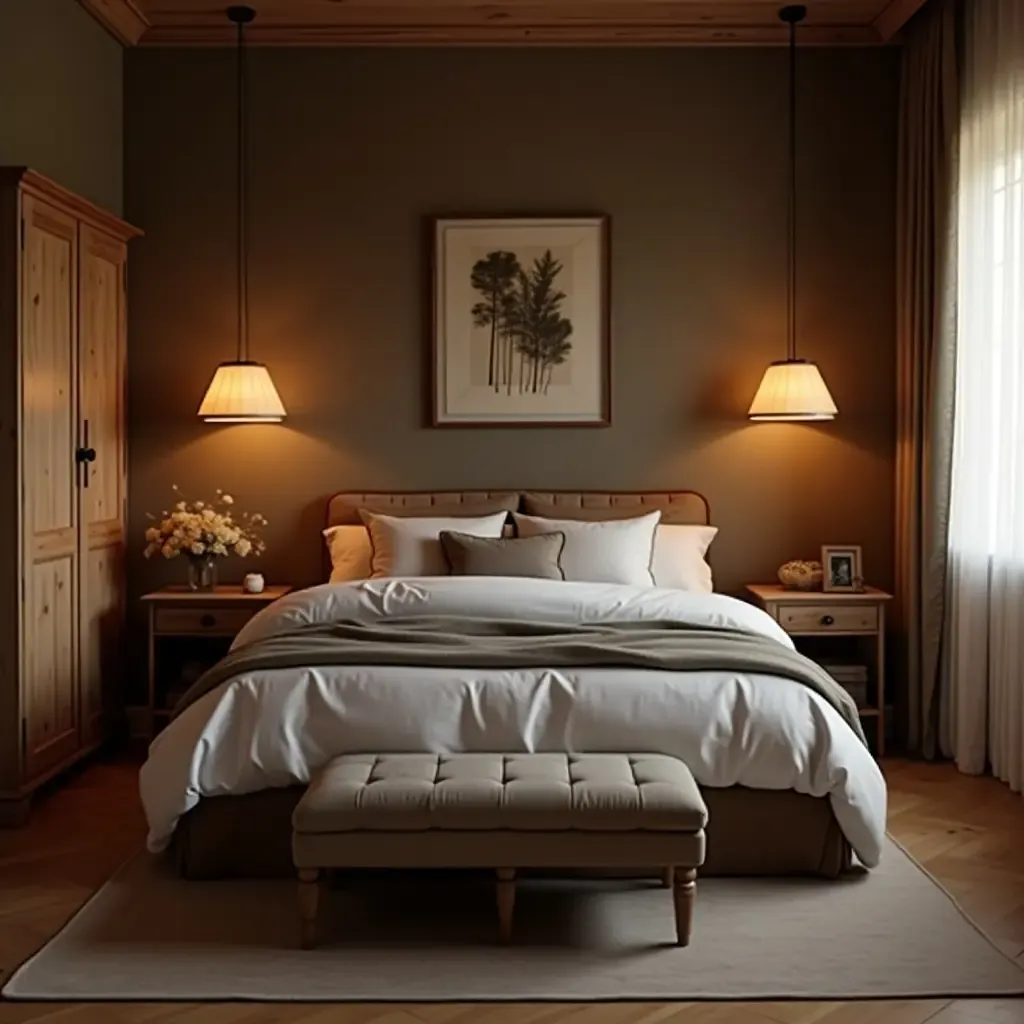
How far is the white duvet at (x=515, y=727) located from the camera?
3.88m

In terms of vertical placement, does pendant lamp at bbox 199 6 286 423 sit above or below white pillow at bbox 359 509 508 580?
above

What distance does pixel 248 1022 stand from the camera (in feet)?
9.93

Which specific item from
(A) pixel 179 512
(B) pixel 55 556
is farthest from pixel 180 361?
(B) pixel 55 556

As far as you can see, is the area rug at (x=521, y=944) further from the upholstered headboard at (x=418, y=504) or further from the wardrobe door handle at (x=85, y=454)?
the upholstered headboard at (x=418, y=504)

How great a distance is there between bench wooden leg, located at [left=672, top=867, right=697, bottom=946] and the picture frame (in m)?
2.60

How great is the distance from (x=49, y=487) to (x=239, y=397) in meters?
1.01

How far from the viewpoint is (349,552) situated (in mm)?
5805

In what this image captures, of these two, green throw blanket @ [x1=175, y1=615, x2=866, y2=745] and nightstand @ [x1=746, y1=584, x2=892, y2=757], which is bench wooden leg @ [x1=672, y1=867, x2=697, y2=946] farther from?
nightstand @ [x1=746, y1=584, x2=892, y2=757]

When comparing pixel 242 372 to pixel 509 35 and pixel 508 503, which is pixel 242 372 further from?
pixel 509 35

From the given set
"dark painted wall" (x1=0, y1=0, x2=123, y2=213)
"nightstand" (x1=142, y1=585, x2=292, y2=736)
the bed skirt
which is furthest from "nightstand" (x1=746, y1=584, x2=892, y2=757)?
"dark painted wall" (x1=0, y1=0, x2=123, y2=213)

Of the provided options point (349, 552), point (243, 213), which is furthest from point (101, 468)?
point (243, 213)

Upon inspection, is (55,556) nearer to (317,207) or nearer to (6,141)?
(6,141)

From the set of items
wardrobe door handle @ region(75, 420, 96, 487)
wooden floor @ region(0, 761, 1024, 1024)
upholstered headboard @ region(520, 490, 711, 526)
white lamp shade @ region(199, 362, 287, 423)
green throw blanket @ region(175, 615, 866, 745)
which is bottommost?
wooden floor @ region(0, 761, 1024, 1024)

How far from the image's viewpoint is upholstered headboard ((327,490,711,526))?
5977 millimetres
